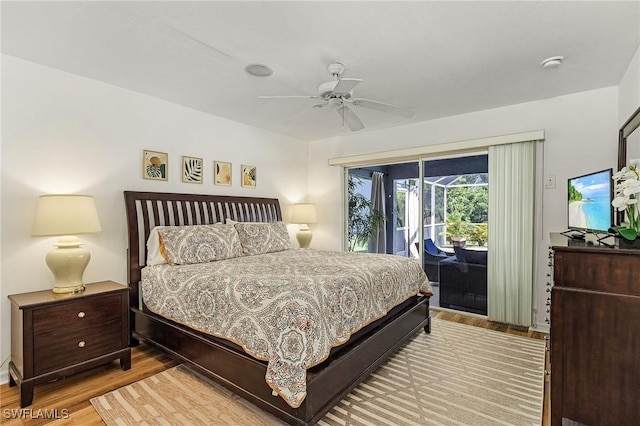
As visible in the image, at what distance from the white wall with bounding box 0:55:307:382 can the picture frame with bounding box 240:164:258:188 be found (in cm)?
41

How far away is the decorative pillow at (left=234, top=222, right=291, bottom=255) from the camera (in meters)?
3.78

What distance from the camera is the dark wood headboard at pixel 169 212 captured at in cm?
321

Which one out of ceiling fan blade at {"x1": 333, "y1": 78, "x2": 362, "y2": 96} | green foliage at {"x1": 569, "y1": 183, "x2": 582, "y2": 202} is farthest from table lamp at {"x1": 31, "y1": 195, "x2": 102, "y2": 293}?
green foliage at {"x1": 569, "y1": 183, "x2": 582, "y2": 202}

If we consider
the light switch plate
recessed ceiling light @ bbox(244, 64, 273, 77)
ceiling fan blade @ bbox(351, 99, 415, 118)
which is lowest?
the light switch plate

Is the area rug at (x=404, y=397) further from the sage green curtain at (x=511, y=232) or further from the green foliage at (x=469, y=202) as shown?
the green foliage at (x=469, y=202)

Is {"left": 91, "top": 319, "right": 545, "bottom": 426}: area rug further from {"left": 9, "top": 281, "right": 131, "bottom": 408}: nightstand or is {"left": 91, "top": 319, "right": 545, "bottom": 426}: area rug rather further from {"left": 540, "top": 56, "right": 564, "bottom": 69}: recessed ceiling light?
{"left": 540, "top": 56, "right": 564, "bottom": 69}: recessed ceiling light

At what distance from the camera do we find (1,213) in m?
2.56

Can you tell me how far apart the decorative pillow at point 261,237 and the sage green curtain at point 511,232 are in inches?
103

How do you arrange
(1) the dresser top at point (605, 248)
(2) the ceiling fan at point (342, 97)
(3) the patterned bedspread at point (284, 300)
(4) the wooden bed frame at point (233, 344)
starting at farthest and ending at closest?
(2) the ceiling fan at point (342, 97)
(4) the wooden bed frame at point (233, 344)
(3) the patterned bedspread at point (284, 300)
(1) the dresser top at point (605, 248)

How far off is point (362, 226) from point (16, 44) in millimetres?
4512

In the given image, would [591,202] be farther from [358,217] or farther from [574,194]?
[358,217]

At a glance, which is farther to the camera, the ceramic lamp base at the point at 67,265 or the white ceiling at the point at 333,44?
the ceramic lamp base at the point at 67,265

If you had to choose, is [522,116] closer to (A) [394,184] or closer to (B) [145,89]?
(A) [394,184]

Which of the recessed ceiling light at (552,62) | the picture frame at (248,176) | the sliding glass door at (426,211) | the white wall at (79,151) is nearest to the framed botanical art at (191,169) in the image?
the white wall at (79,151)
